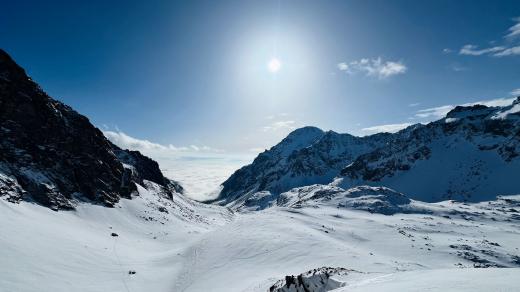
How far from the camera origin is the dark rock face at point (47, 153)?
55469 millimetres

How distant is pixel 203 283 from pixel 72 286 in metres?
13.0

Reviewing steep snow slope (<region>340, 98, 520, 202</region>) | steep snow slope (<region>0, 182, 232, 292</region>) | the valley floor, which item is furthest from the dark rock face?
steep snow slope (<region>340, 98, 520, 202</region>)

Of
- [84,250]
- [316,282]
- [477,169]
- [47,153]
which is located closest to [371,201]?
[84,250]

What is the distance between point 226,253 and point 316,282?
26579 mm

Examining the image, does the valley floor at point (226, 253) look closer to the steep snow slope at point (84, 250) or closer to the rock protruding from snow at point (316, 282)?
the steep snow slope at point (84, 250)

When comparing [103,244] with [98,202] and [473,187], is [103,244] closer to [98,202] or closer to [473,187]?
[98,202]

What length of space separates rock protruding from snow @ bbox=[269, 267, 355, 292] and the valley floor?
3.30ft

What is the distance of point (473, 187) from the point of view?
16238 cm

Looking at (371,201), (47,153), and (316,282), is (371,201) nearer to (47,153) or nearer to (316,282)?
(316,282)

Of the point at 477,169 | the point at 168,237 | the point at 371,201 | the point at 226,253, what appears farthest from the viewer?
the point at 477,169

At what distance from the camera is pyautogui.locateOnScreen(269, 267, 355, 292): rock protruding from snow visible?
68.0ft

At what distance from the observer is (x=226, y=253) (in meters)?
45.5

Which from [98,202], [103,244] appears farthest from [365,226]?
[98,202]

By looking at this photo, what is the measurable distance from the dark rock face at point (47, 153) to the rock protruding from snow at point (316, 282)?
1838 inches
